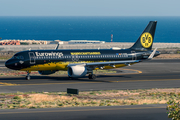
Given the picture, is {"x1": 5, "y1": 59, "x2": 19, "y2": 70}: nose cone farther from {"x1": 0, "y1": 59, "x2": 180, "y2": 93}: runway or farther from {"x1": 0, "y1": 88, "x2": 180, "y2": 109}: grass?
{"x1": 0, "y1": 88, "x2": 180, "y2": 109}: grass

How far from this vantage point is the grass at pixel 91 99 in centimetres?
2728

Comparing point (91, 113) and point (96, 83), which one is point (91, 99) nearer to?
point (91, 113)

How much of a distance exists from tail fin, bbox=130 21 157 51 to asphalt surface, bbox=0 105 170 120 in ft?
87.1

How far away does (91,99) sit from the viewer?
98.9 feet

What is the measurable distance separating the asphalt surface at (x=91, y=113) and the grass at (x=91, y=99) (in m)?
2.11

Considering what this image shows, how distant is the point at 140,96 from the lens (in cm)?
3231

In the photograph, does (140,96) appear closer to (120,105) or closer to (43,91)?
(120,105)

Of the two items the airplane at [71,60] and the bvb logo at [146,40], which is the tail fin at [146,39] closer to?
the bvb logo at [146,40]

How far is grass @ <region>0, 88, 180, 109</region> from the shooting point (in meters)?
27.3

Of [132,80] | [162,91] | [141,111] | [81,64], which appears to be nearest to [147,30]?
[132,80]

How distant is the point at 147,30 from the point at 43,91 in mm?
24582

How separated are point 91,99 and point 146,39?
81.4 ft

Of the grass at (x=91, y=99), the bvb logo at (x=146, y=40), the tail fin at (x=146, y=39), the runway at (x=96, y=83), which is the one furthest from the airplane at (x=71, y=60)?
the grass at (x=91, y=99)

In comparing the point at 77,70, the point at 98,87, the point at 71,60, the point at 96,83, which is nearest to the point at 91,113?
the point at 98,87
